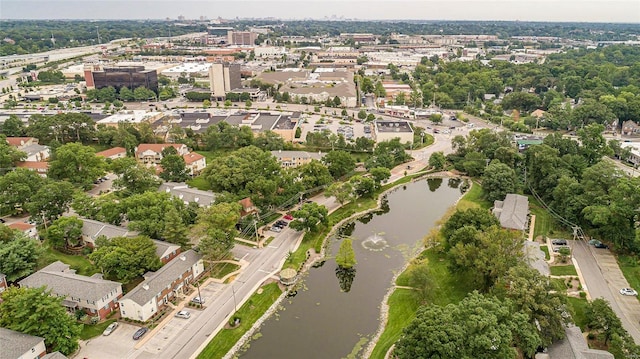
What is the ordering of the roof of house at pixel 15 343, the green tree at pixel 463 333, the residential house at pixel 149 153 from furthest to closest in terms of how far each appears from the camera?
the residential house at pixel 149 153 < the roof of house at pixel 15 343 < the green tree at pixel 463 333

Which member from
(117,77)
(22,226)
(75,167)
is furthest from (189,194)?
(117,77)

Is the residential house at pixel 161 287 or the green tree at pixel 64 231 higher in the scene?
the green tree at pixel 64 231

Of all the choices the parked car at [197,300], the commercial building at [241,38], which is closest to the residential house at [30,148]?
the parked car at [197,300]

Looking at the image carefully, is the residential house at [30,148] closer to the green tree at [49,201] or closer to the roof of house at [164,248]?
the green tree at [49,201]

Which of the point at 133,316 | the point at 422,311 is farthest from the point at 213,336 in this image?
the point at 422,311

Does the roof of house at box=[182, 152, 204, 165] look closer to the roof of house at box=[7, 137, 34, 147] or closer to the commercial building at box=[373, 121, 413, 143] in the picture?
the roof of house at box=[7, 137, 34, 147]

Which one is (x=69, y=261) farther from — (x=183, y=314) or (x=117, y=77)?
(x=117, y=77)
